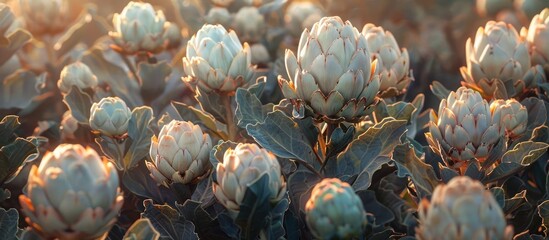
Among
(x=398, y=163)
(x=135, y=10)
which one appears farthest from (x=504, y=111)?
(x=135, y=10)

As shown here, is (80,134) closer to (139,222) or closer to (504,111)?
(139,222)

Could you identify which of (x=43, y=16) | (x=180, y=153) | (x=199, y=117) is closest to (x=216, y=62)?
(x=199, y=117)

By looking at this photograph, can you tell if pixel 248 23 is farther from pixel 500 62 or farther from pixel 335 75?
pixel 335 75

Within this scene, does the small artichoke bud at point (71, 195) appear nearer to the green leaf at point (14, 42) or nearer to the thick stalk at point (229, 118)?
the thick stalk at point (229, 118)

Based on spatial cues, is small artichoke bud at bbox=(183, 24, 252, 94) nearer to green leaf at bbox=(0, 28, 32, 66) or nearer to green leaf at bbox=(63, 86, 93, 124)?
green leaf at bbox=(63, 86, 93, 124)

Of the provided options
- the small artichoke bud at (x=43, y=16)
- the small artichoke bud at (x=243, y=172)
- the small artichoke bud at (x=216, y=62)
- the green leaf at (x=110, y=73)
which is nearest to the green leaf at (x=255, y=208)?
the small artichoke bud at (x=243, y=172)
